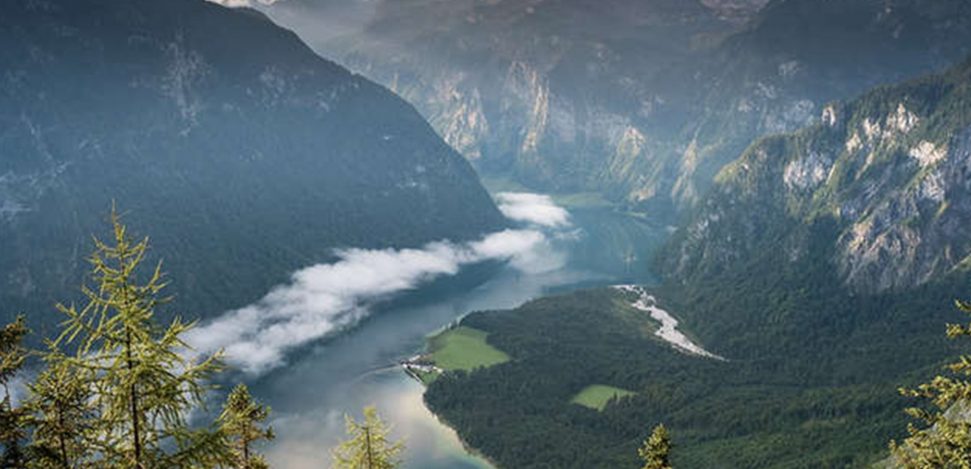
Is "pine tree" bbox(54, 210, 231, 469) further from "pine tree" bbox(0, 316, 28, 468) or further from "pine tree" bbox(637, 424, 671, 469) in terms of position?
"pine tree" bbox(637, 424, 671, 469)

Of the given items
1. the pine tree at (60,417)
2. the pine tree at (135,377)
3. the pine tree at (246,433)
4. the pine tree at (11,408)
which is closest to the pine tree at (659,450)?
the pine tree at (246,433)

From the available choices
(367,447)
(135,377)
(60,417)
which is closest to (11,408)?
(60,417)

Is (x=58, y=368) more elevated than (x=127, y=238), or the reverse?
(x=127, y=238)

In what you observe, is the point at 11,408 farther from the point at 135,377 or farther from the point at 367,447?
the point at 367,447

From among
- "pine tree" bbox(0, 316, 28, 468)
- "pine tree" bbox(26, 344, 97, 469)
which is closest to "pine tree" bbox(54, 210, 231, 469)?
"pine tree" bbox(26, 344, 97, 469)

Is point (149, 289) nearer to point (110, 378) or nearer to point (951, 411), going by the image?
point (110, 378)

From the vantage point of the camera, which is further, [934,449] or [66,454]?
[934,449]

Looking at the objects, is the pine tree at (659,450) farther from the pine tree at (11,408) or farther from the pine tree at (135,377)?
the pine tree at (11,408)

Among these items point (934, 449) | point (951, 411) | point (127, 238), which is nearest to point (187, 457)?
point (127, 238)
